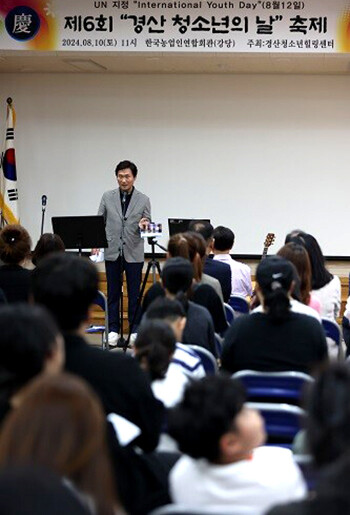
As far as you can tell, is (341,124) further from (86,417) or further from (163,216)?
(86,417)

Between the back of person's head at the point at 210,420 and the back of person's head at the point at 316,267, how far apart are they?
116 inches

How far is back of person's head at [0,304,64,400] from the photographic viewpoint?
171cm

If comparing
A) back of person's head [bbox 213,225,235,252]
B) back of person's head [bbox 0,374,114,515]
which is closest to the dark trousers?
back of person's head [bbox 213,225,235,252]

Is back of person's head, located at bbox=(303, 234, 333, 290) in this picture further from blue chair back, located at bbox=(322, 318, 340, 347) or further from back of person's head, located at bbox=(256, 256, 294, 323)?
back of person's head, located at bbox=(256, 256, 294, 323)

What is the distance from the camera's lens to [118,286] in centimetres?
719

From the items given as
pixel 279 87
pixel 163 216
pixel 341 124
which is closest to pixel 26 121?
pixel 163 216

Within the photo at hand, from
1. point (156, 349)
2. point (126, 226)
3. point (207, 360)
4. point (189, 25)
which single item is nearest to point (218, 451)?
point (156, 349)

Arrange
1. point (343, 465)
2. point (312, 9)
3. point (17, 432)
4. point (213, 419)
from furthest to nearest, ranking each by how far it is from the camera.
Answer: point (312, 9)
point (213, 419)
point (17, 432)
point (343, 465)

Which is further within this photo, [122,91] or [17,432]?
[122,91]

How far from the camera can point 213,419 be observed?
1721 mm

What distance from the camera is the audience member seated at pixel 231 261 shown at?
5.55 meters

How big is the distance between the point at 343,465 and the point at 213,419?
0.58 meters

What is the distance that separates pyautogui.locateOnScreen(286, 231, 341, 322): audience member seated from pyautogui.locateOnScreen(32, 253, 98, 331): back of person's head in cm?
248

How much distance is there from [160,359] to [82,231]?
404 centimetres
